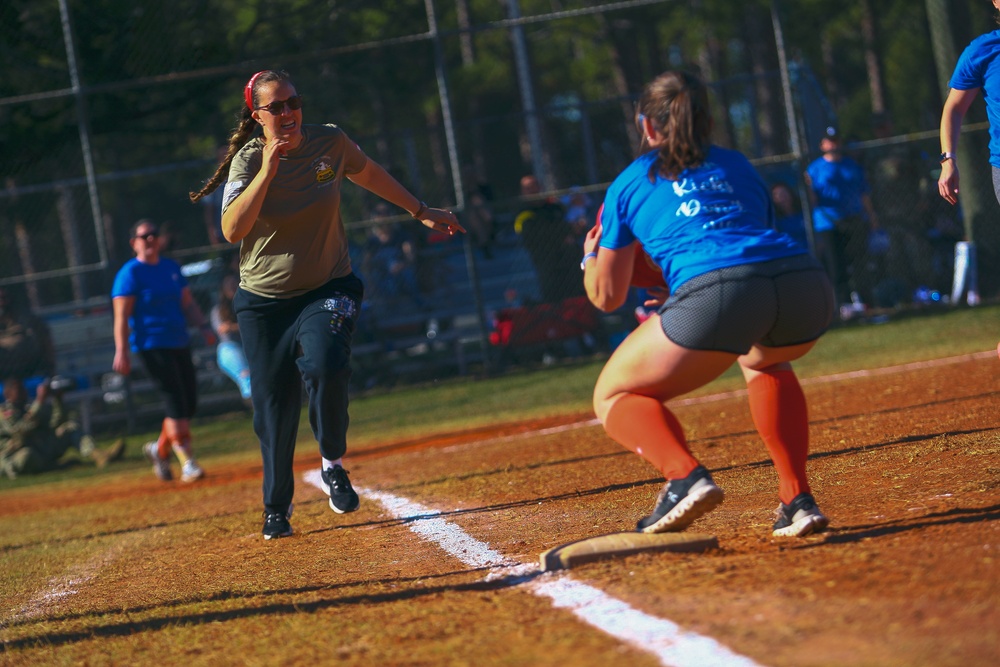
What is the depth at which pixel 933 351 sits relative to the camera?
11531 millimetres

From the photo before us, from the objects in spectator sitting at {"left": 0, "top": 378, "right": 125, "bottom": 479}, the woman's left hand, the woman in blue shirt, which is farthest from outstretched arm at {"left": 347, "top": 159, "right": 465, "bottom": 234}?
spectator sitting at {"left": 0, "top": 378, "right": 125, "bottom": 479}

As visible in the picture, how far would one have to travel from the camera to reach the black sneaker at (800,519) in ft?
14.1

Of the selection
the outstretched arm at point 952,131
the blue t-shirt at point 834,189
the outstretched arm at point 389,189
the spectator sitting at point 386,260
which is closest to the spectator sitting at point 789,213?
the blue t-shirt at point 834,189

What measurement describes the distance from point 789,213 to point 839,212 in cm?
58

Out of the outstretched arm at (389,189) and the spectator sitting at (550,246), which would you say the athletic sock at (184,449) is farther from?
the spectator sitting at (550,246)

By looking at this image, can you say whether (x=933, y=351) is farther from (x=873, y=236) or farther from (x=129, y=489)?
(x=129, y=489)

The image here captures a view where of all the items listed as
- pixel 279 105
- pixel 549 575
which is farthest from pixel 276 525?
pixel 549 575

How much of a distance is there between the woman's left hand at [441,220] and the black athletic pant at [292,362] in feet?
1.55

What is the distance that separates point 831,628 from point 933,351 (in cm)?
902

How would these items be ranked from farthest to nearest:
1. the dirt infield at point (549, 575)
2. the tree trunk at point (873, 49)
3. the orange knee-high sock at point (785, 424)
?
the tree trunk at point (873, 49) → the orange knee-high sock at point (785, 424) → the dirt infield at point (549, 575)

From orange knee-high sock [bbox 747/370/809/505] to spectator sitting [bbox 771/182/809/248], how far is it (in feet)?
32.2

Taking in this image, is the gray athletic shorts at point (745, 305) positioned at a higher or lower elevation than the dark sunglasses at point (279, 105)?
lower

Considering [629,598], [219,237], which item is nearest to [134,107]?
[219,237]

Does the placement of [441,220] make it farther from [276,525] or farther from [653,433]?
[653,433]
